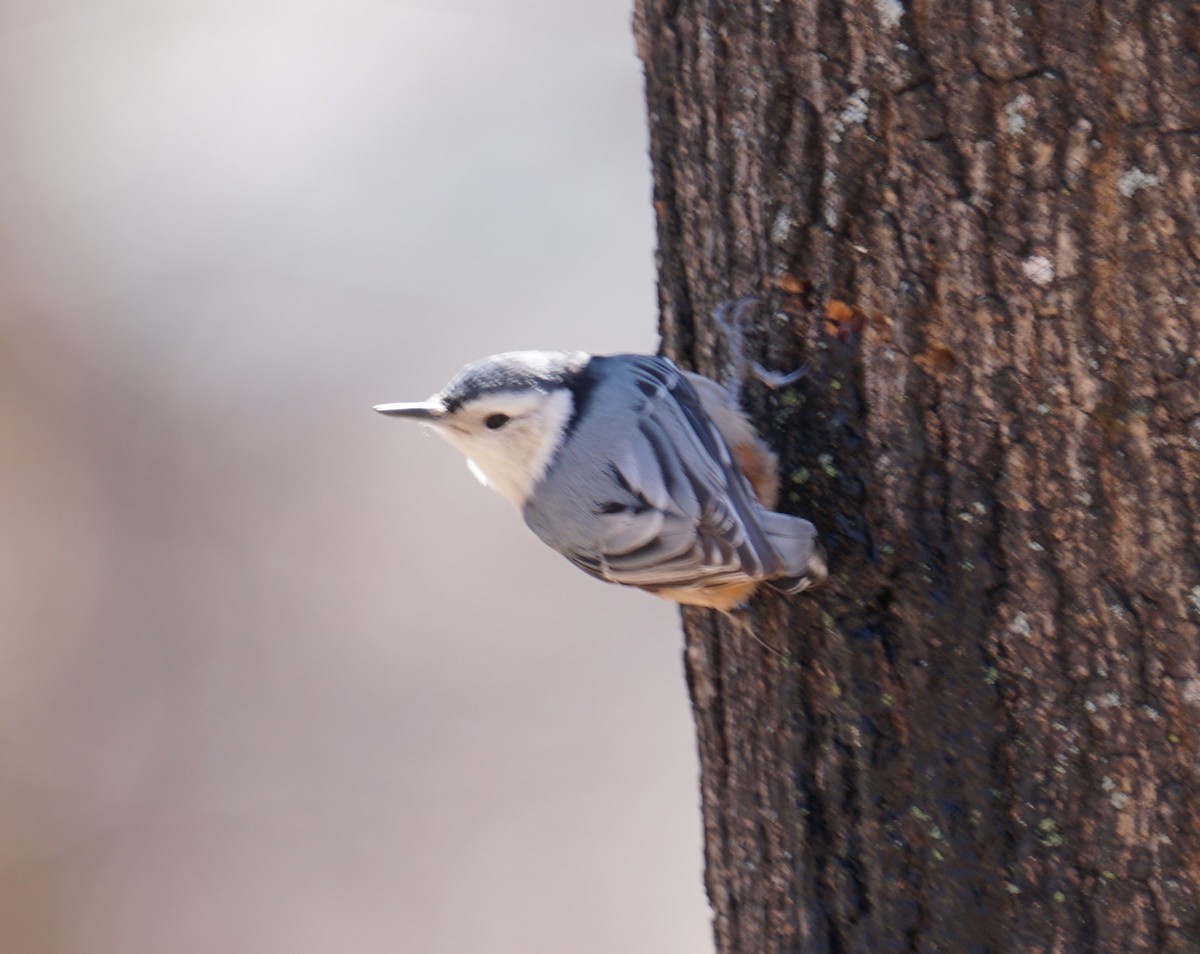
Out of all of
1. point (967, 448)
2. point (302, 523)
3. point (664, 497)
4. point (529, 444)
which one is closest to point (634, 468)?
point (664, 497)

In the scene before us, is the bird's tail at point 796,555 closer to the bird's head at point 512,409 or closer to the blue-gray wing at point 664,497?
the blue-gray wing at point 664,497

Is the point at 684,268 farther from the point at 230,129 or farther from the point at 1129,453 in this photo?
the point at 230,129

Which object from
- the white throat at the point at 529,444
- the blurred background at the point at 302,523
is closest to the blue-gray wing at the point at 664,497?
the white throat at the point at 529,444

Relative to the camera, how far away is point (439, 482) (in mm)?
4902

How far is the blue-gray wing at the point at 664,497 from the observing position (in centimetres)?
184

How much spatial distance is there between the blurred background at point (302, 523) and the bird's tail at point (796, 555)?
9.41 feet

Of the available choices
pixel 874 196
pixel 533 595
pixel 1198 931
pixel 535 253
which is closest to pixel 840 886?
pixel 1198 931

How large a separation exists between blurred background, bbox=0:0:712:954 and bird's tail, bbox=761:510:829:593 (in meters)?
2.87

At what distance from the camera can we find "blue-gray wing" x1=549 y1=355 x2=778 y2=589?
184 cm

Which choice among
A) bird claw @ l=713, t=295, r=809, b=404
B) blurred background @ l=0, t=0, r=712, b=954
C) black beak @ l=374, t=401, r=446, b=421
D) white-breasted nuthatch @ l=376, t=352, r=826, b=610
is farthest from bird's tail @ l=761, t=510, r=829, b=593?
blurred background @ l=0, t=0, r=712, b=954

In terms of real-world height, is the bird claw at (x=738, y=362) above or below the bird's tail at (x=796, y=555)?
above

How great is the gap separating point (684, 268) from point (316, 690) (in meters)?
3.18

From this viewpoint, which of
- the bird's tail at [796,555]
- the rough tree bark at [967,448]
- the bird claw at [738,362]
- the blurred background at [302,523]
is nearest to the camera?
the rough tree bark at [967,448]

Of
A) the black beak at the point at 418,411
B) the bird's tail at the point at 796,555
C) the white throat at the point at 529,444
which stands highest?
the black beak at the point at 418,411
